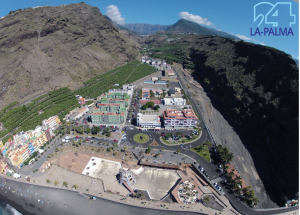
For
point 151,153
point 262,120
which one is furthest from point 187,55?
point 151,153

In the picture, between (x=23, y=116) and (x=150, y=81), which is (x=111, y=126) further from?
(x=150, y=81)

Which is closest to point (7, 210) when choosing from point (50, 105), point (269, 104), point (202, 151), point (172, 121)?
point (50, 105)

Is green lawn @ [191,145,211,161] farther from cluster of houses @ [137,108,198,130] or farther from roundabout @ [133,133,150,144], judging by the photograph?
roundabout @ [133,133,150,144]

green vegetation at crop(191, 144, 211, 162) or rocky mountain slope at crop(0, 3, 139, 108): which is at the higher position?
rocky mountain slope at crop(0, 3, 139, 108)

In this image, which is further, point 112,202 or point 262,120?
point 262,120

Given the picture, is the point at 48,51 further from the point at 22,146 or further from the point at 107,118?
the point at 22,146

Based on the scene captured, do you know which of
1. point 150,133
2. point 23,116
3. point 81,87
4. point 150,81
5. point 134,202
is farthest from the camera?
point 150,81

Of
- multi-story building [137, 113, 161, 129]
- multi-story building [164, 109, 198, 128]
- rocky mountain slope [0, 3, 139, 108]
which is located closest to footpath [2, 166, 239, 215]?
multi-story building [137, 113, 161, 129]
